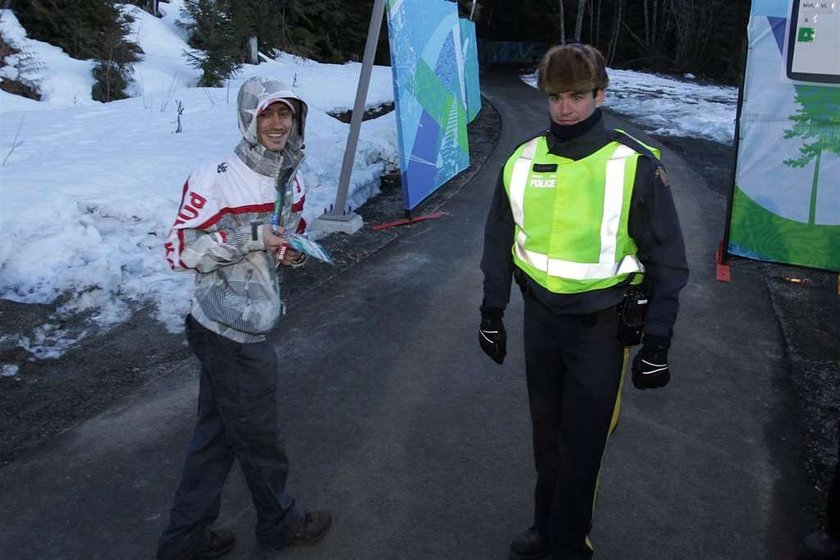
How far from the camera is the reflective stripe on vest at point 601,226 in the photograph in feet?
9.42

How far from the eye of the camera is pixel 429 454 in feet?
14.2

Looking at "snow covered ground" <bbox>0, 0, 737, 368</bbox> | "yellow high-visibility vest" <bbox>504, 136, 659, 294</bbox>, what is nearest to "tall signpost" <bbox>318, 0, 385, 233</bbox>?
"snow covered ground" <bbox>0, 0, 737, 368</bbox>

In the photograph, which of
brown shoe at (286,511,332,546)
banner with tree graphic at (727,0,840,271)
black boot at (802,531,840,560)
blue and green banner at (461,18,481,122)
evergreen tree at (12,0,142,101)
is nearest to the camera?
black boot at (802,531,840,560)

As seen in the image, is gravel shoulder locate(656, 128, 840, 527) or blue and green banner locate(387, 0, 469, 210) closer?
gravel shoulder locate(656, 128, 840, 527)

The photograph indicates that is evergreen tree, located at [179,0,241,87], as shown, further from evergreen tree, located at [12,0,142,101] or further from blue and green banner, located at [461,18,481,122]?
blue and green banner, located at [461,18,481,122]

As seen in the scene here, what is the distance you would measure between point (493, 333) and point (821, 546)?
66.1 inches

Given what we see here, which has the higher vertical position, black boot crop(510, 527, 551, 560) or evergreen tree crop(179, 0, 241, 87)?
evergreen tree crop(179, 0, 241, 87)

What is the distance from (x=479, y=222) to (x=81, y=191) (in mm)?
4326

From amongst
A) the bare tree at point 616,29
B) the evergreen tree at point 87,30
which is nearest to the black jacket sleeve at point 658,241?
the evergreen tree at point 87,30

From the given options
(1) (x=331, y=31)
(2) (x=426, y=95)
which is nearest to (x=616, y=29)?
A: (1) (x=331, y=31)

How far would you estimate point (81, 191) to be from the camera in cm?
761

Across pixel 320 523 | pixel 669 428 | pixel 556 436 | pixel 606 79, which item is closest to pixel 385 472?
pixel 320 523

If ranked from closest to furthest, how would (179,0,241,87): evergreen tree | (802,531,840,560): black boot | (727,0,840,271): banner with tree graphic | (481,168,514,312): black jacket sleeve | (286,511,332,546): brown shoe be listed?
1. (481,168,514,312): black jacket sleeve
2. (802,531,840,560): black boot
3. (286,511,332,546): brown shoe
4. (727,0,840,271): banner with tree graphic
5. (179,0,241,87): evergreen tree

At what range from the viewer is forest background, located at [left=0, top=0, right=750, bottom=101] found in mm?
15211
